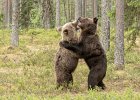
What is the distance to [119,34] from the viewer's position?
15.5 m

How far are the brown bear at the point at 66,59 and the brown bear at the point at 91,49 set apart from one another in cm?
17

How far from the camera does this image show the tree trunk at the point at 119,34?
1516 centimetres

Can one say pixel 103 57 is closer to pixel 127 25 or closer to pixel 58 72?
pixel 58 72

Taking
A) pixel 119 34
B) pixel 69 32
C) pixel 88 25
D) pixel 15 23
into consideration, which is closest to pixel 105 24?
pixel 119 34

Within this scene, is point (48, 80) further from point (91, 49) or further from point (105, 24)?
point (105, 24)

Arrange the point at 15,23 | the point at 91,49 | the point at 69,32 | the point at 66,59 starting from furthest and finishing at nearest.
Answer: the point at 15,23 < the point at 66,59 < the point at 69,32 < the point at 91,49

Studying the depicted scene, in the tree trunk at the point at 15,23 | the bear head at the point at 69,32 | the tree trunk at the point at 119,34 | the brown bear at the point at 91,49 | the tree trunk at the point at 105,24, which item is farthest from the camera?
the tree trunk at the point at 15,23

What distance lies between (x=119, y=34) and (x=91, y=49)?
479cm

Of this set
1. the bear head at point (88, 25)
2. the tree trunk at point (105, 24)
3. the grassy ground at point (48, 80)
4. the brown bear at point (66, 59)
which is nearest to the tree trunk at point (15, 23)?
the grassy ground at point (48, 80)

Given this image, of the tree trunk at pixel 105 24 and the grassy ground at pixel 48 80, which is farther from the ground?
the tree trunk at pixel 105 24

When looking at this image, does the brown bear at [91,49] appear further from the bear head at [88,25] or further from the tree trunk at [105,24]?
the tree trunk at [105,24]

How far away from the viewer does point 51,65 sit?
17344 mm

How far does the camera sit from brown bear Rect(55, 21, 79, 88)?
11070 millimetres

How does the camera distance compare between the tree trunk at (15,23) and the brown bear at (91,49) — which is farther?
the tree trunk at (15,23)
